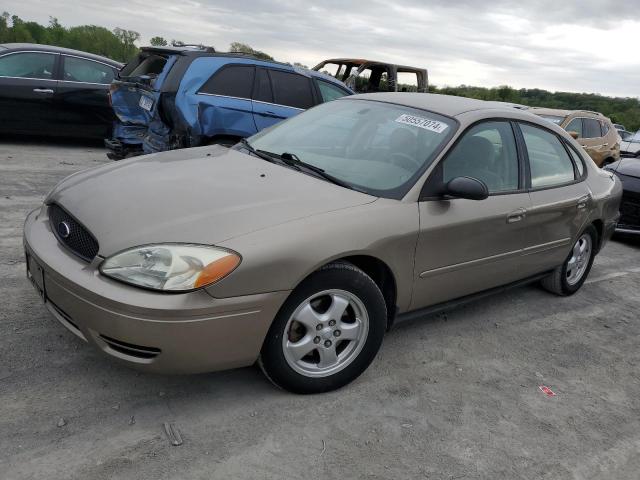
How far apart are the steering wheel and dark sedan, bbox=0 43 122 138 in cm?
691

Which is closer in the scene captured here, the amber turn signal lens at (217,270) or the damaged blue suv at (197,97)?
the amber turn signal lens at (217,270)

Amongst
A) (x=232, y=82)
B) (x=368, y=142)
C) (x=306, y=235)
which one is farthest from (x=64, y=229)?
(x=232, y=82)

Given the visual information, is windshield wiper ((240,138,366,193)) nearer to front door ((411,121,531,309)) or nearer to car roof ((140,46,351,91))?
front door ((411,121,531,309))

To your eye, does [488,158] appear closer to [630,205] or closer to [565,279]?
[565,279]

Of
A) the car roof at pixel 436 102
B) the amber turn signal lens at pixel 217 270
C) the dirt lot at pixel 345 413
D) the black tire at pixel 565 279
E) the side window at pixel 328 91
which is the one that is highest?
the car roof at pixel 436 102

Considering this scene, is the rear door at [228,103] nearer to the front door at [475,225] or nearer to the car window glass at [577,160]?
the front door at [475,225]

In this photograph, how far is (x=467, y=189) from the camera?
3207 mm

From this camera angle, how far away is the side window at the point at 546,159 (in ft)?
13.5

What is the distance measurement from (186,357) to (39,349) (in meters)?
1.05

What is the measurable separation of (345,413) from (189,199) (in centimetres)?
131

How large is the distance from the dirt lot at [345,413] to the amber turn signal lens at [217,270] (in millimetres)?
690

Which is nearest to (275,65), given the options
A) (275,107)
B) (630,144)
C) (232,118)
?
(275,107)

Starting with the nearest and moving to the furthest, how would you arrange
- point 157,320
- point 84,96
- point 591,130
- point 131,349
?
point 157,320
point 131,349
point 84,96
point 591,130

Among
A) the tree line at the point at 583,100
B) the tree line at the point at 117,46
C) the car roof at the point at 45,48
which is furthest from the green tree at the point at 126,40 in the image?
the car roof at the point at 45,48
